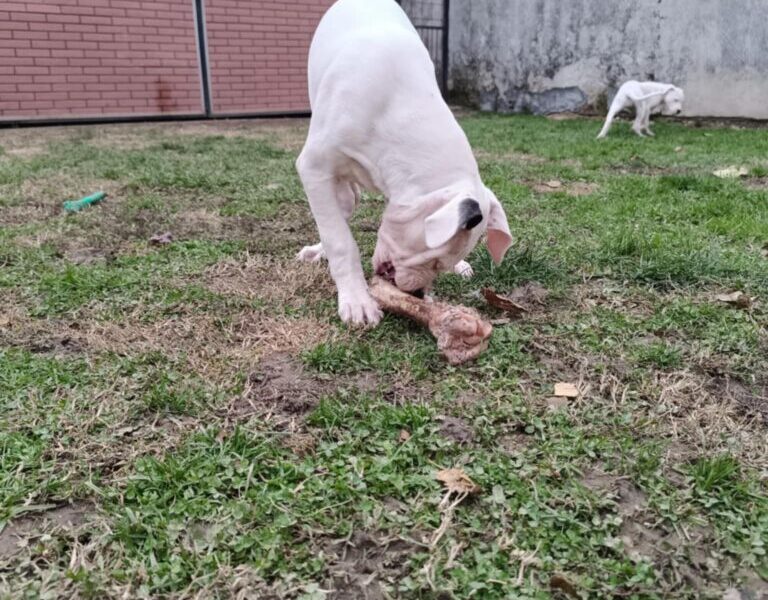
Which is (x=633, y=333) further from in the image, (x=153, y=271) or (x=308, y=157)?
(x=153, y=271)

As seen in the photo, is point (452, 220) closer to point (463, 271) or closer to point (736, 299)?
point (463, 271)

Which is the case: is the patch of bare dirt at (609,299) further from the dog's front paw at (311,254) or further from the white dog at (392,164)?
the dog's front paw at (311,254)

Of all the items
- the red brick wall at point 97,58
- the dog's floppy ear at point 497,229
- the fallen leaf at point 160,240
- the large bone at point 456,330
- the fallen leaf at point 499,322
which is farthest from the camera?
the red brick wall at point 97,58

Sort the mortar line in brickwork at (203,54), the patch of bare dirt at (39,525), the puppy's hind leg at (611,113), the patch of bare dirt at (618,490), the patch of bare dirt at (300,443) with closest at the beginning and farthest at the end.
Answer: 1. the patch of bare dirt at (39,525)
2. the patch of bare dirt at (618,490)
3. the patch of bare dirt at (300,443)
4. the puppy's hind leg at (611,113)
5. the mortar line in brickwork at (203,54)

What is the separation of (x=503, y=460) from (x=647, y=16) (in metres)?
11.4

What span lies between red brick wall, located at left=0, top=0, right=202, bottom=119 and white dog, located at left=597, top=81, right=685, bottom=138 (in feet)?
22.8

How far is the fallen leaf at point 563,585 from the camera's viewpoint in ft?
4.78

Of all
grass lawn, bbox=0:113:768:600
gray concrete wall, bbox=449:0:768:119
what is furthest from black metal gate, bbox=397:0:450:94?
grass lawn, bbox=0:113:768:600

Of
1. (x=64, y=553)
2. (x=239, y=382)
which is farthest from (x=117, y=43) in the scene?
(x=64, y=553)

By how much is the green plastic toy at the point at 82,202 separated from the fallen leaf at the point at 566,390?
12.2ft

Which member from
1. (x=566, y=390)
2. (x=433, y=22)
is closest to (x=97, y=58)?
(x=433, y=22)

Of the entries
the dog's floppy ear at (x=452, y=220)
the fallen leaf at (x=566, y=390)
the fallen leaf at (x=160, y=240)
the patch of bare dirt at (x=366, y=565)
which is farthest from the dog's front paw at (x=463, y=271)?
the patch of bare dirt at (x=366, y=565)

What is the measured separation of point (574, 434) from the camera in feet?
6.59

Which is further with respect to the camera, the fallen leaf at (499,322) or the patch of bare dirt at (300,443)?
the fallen leaf at (499,322)
